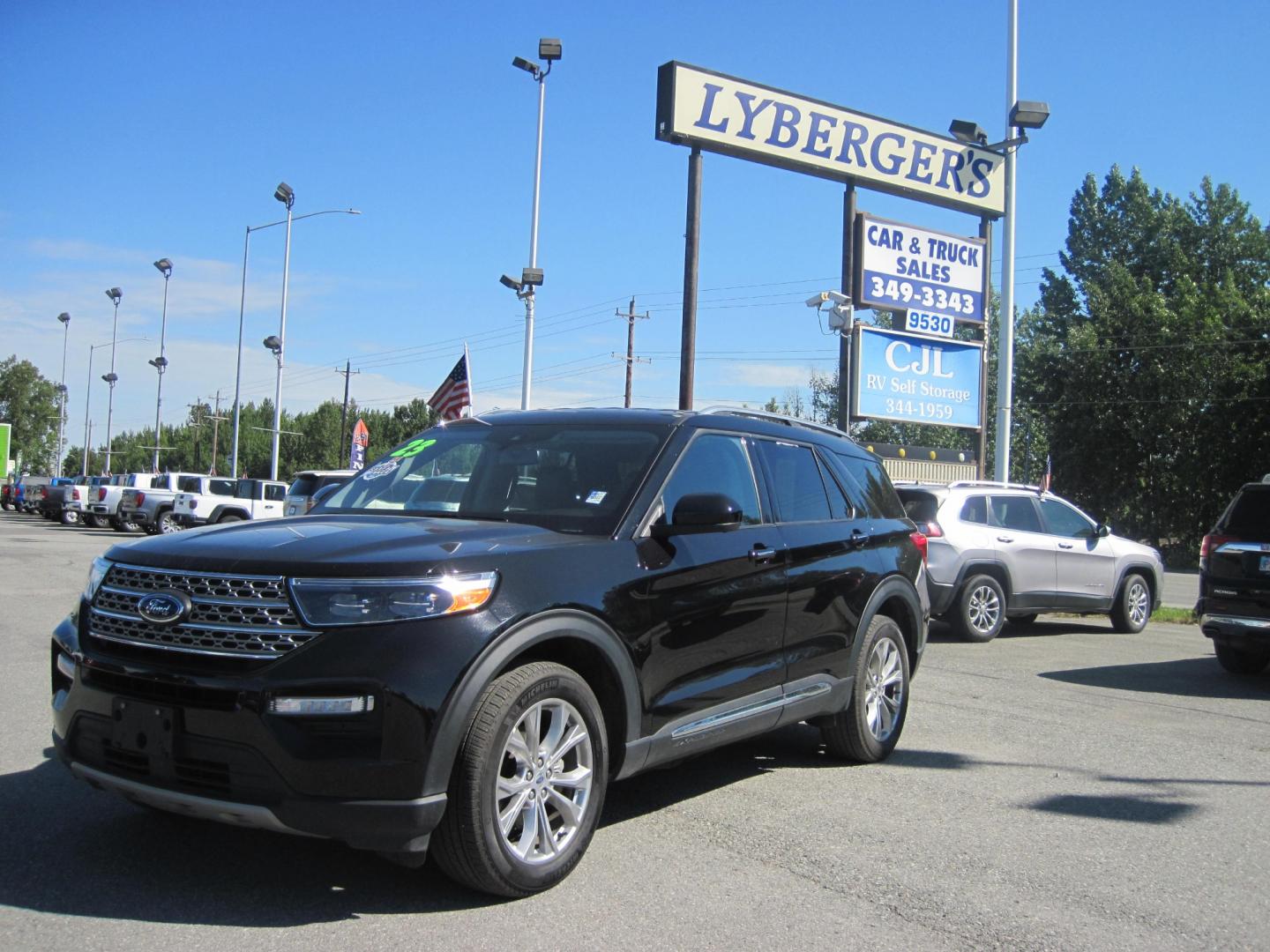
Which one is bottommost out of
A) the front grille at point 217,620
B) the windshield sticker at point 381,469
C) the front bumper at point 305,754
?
the front bumper at point 305,754

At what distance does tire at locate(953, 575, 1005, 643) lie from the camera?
12328mm

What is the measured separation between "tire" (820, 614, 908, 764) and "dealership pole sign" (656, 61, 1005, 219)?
45.1ft

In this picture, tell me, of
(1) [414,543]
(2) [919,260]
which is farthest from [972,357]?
(1) [414,543]

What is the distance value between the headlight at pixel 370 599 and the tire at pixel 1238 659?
8.92 metres

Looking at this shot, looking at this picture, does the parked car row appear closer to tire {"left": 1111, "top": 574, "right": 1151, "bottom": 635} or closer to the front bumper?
tire {"left": 1111, "top": 574, "right": 1151, "bottom": 635}

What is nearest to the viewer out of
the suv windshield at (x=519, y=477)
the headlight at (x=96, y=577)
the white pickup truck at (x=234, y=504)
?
the headlight at (x=96, y=577)

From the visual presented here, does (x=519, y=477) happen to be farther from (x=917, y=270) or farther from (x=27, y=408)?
(x=27, y=408)

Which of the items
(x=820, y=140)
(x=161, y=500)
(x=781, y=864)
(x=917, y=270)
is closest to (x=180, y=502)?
(x=161, y=500)

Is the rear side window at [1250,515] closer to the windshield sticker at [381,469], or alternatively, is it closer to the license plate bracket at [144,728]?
the windshield sticker at [381,469]

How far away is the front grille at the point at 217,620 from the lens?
3.75 m

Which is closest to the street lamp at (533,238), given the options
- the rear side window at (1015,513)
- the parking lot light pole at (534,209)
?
the parking lot light pole at (534,209)

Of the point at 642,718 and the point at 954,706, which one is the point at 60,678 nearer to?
the point at 642,718

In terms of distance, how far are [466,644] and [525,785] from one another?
0.61m

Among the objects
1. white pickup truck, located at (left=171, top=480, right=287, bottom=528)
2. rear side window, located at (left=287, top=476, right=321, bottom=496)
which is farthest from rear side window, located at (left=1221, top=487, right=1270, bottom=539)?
white pickup truck, located at (left=171, top=480, right=287, bottom=528)
